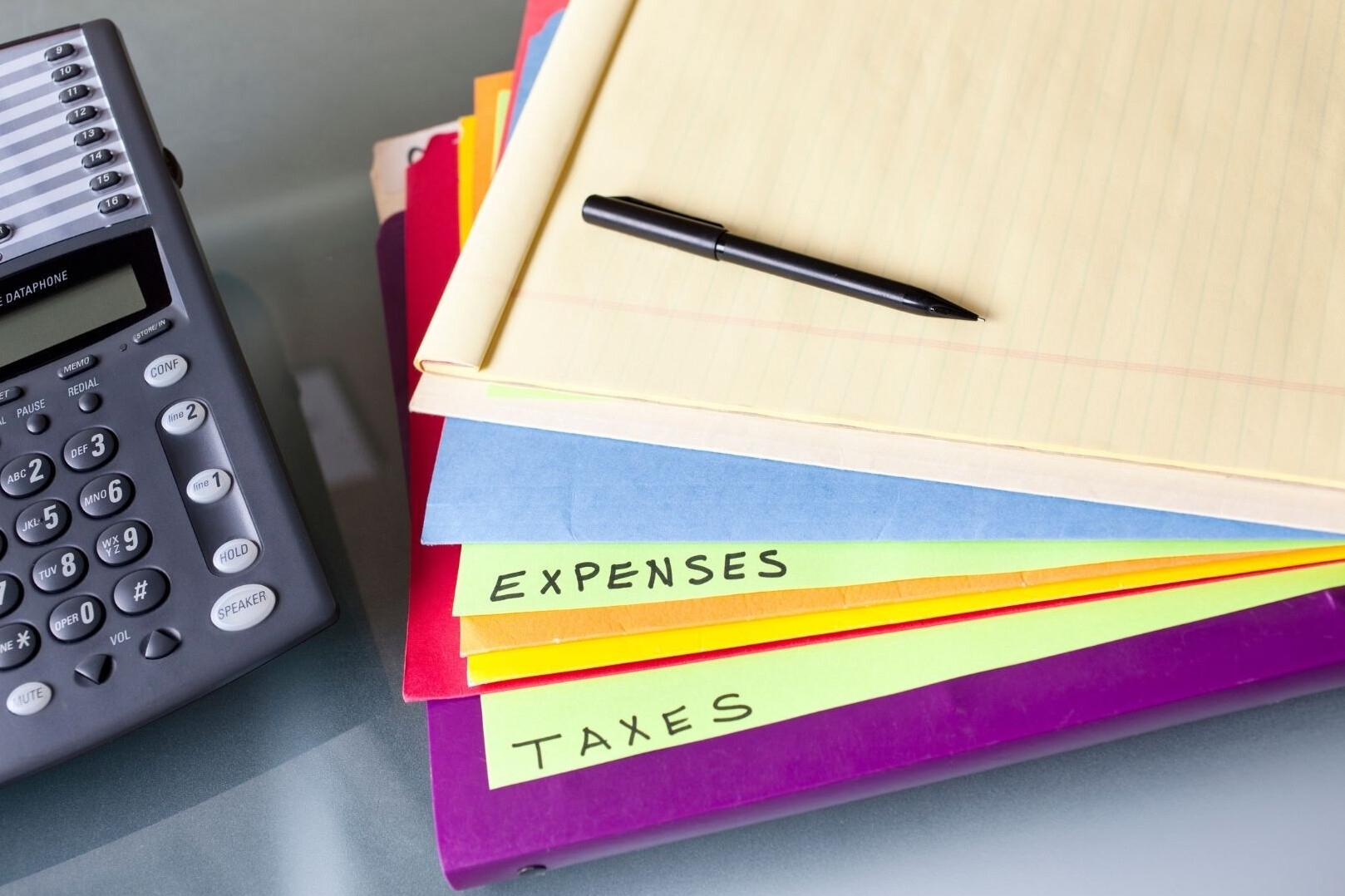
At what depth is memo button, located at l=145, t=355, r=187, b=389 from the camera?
0.39 m

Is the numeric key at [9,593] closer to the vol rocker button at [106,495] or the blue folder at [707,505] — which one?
the vol rocker button at [106,495]

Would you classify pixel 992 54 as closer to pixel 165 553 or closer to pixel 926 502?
pixel 926 502

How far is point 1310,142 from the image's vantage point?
39 cm

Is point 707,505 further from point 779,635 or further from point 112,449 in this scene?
point 112,449

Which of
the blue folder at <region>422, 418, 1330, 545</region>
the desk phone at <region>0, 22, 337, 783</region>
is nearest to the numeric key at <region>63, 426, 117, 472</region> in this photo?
the desk phone at <region>0, 22, 337, 783</region>

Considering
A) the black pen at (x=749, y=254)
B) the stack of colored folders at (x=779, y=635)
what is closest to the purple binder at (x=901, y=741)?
the stack of colored folders at (x=779, y=635)

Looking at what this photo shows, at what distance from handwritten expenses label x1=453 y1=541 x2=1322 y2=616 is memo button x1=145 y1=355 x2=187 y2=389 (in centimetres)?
12

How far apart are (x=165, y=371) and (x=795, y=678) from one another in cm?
24

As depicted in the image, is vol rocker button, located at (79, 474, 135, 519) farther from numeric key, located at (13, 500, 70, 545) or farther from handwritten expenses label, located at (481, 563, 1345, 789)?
handwritten expenses label, located at (481, 563, 1345, 789)

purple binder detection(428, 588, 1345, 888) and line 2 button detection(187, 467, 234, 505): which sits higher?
line 2 button detection(187, 467, 234, 505)

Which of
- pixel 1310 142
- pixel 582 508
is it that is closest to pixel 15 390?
pixel 582 508

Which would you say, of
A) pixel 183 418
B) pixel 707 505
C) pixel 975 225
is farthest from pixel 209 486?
pixel 975 225

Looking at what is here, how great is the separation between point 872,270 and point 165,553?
0.84 ft

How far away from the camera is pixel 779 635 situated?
14.1 inches
